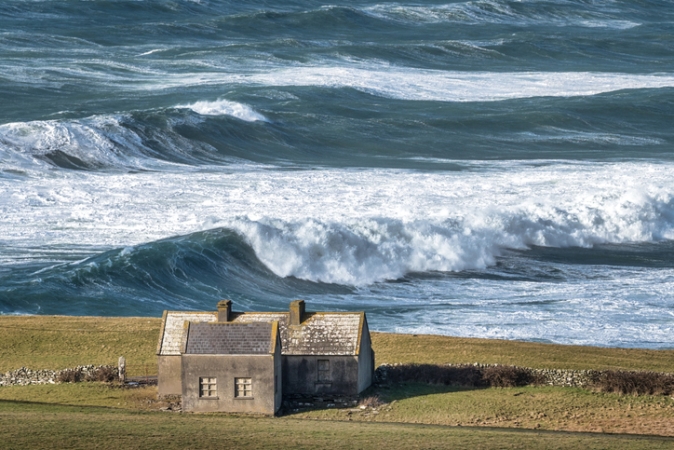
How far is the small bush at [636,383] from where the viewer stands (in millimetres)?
25938

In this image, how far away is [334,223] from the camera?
144 feet

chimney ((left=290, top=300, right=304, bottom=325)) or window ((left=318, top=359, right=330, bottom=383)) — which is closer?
window ((left=318, top=359, right=330, bottom=383))

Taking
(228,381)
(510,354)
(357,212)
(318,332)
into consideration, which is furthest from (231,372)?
(357,212)

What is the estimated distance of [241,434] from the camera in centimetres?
2216

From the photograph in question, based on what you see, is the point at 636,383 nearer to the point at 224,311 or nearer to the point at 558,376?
the point at 558,376

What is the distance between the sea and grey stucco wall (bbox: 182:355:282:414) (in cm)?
878

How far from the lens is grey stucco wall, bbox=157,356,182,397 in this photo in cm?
2566

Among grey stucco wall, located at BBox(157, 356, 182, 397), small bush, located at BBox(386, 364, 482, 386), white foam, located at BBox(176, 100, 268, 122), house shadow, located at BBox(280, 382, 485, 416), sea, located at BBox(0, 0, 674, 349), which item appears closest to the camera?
house shadow, located at BBox(280, 382, 485, 416)

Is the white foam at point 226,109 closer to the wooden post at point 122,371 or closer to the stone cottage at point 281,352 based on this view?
the wooden post at point 122,371

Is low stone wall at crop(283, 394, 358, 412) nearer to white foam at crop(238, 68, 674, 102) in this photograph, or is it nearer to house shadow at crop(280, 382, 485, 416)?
house shadow at crop(280, 382, 485, 416)

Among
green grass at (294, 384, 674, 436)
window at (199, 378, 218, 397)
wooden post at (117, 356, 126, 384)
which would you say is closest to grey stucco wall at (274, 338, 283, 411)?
green grass at (294, 384, 674, 436)

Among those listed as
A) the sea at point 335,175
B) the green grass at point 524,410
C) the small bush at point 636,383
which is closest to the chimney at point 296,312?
the green grass at point 524,410

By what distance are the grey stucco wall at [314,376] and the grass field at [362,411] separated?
66 cm

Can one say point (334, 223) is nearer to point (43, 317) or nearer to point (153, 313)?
point (153, 313)
